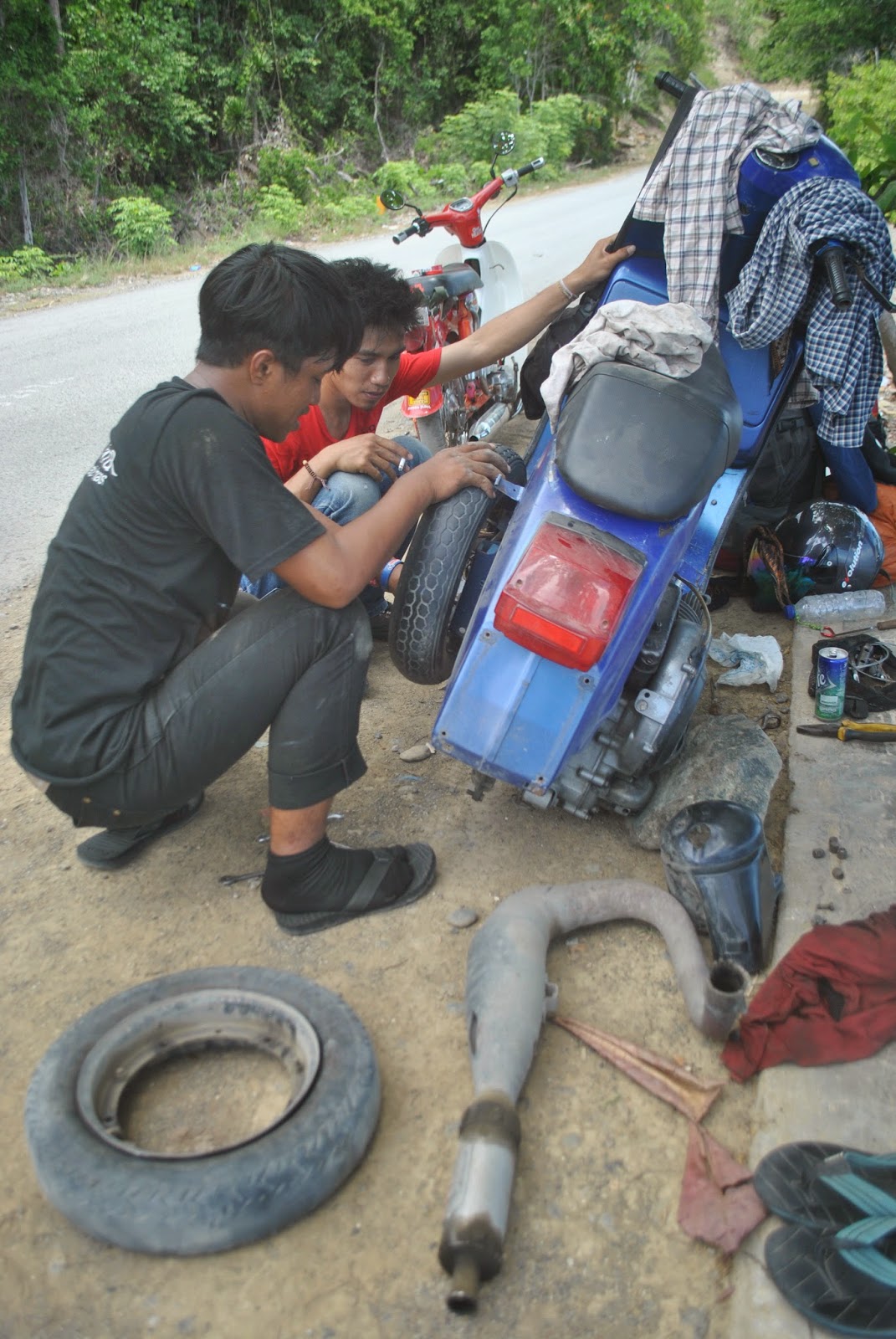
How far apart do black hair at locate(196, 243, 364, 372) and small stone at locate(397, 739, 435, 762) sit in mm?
1296

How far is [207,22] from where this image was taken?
59.5 ft

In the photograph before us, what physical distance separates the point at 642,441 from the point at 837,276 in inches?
45.1

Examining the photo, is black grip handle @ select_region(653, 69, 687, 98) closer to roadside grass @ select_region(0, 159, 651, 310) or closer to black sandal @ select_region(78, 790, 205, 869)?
black sandal @ select_region(78, 790, 205, 869)

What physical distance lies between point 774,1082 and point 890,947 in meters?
0.41

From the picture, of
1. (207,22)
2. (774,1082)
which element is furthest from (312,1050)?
(207,22)

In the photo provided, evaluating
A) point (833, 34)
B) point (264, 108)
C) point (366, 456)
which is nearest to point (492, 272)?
point (366, 456)

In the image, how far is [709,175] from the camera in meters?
2.97

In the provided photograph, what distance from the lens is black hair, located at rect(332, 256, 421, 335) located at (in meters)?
2.86

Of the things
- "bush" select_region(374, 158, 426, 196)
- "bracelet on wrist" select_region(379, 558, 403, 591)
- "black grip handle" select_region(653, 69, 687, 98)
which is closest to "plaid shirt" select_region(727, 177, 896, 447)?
"black grip handle" select_region(653, 69, 687, 98)

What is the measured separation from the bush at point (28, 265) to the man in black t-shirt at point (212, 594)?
38.9 feet

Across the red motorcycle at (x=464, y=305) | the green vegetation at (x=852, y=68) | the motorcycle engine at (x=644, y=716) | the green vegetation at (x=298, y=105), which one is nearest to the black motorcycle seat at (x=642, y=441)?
the motorcycle engine at (x=644, y=716)

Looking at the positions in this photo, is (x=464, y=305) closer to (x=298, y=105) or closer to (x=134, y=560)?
(x=134, y=560)

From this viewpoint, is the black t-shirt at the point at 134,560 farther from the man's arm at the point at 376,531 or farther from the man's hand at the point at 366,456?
the man's hand at the point at 366,456

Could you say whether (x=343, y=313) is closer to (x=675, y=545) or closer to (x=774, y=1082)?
(x=675, y=545)
